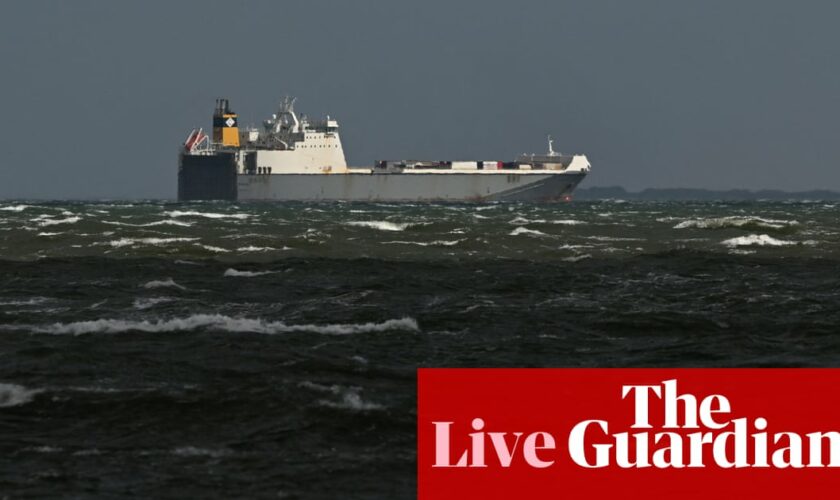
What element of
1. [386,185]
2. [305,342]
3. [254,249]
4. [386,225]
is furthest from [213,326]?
[386,185]

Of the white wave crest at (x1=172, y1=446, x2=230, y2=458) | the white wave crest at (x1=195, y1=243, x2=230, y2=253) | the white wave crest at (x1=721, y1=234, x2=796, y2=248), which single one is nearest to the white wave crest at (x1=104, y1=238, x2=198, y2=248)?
the white wave crest at (x1=195, y1=243, x2=230, y2=253)

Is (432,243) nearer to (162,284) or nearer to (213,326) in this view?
(162,284)

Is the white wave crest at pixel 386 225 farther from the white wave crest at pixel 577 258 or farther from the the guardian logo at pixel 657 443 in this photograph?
the the guardian logo at pixel 657 443

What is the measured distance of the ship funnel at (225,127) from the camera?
530 ft

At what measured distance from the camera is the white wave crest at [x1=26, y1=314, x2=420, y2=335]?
826 inches

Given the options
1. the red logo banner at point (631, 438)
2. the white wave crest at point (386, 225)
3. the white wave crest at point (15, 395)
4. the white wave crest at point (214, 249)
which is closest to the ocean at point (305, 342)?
the white wave crest at point (15, 395)

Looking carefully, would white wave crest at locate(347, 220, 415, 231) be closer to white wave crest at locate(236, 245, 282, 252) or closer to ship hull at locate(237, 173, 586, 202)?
white wave crest at locate(236, 245, 282, 252)

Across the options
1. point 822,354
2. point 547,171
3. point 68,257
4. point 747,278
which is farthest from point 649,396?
point 547,171

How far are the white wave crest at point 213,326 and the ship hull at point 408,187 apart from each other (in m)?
127

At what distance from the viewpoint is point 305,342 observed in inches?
776

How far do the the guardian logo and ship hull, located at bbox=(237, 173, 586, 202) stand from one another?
136m

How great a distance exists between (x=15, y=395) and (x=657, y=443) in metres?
8.20

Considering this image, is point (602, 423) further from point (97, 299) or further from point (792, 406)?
point (97, 299)

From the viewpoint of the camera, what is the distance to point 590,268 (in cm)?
3650
